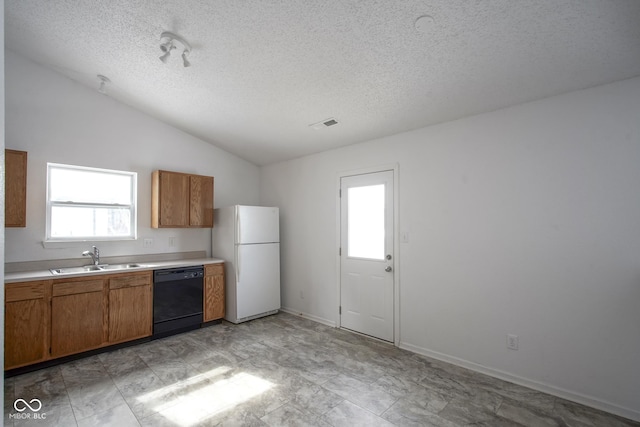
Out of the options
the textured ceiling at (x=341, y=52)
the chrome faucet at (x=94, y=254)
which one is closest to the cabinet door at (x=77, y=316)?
the chrome faucet at (x=94, y=254)

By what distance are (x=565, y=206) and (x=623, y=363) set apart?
1.21m

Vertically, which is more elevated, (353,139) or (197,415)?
(353,139)

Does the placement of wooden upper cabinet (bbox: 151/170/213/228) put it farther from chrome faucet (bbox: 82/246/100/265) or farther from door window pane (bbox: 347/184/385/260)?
door window pane (bbox: 347/184/385/260)

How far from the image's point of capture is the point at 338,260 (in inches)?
163

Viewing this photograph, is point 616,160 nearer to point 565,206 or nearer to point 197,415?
point 565,206

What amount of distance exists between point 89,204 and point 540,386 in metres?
5.05

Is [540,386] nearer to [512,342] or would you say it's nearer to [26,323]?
[512,342]

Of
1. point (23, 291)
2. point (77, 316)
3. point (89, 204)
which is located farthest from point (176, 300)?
point (89, 204)

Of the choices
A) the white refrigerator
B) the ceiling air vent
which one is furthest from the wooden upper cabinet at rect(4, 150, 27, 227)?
the ceiling air vent

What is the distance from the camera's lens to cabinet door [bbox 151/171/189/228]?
3.96 m

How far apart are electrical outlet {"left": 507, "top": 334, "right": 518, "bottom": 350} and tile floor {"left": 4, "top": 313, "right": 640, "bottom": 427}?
1.03 feet

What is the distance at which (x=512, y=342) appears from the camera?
2707 millimetres

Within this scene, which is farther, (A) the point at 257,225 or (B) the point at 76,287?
(A) the point at 257,225

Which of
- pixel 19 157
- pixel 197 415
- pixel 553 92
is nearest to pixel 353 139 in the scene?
pixel 553 92
